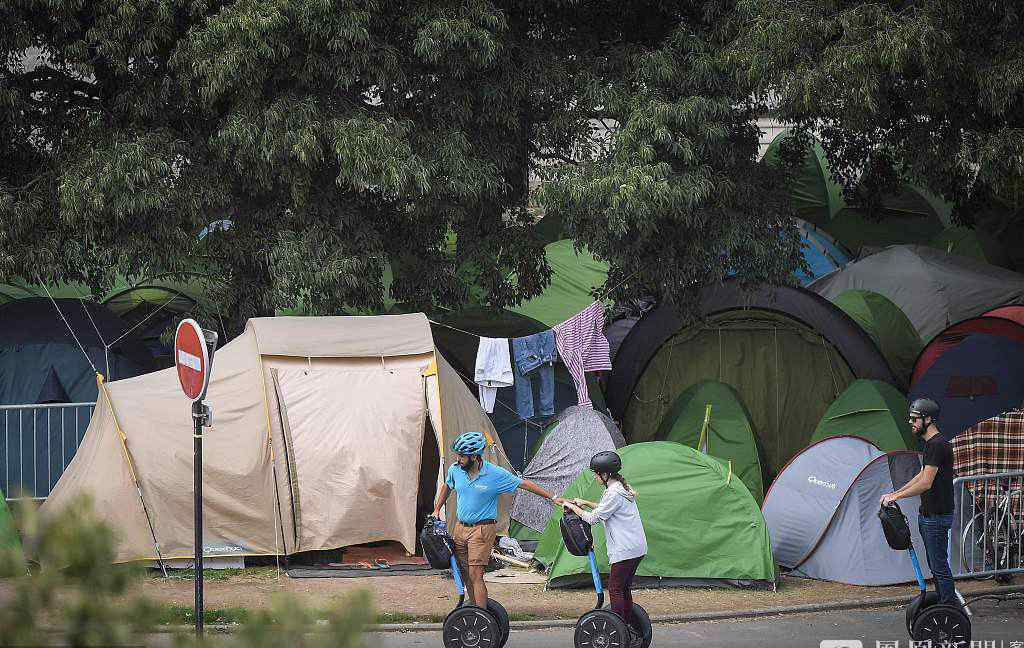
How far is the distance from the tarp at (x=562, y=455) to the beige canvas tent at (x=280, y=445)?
140 centimetres

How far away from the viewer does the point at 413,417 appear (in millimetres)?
11695

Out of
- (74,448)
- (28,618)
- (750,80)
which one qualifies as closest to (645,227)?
(750,80)

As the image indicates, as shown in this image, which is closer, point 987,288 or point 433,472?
point 433,472

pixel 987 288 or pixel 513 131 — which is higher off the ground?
pixel 513 131

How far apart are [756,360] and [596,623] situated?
788 centimetres

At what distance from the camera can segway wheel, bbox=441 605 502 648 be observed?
7.82m

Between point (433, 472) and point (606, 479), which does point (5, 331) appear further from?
point (606, 479)

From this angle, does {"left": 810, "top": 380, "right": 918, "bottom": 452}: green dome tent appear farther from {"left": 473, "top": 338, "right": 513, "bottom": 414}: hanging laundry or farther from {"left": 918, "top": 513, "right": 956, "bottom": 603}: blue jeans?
{"left": 918, "top": 513, "right": 956, "bottom": 603}: blue jeans

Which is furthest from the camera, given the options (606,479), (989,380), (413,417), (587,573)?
(989,380)

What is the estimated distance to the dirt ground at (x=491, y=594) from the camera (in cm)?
988

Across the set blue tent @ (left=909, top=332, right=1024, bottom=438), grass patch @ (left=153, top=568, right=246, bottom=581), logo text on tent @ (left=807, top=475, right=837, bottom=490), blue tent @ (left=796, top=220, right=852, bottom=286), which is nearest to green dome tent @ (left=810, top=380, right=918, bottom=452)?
blue tent @ (left=909, top=332, right=1024, bottom=438)

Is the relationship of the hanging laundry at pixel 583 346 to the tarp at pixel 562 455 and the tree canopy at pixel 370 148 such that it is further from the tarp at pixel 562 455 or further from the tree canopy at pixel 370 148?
the tree canopy at pixel 370 148

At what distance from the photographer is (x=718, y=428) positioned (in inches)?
552

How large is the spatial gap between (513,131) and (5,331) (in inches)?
267
